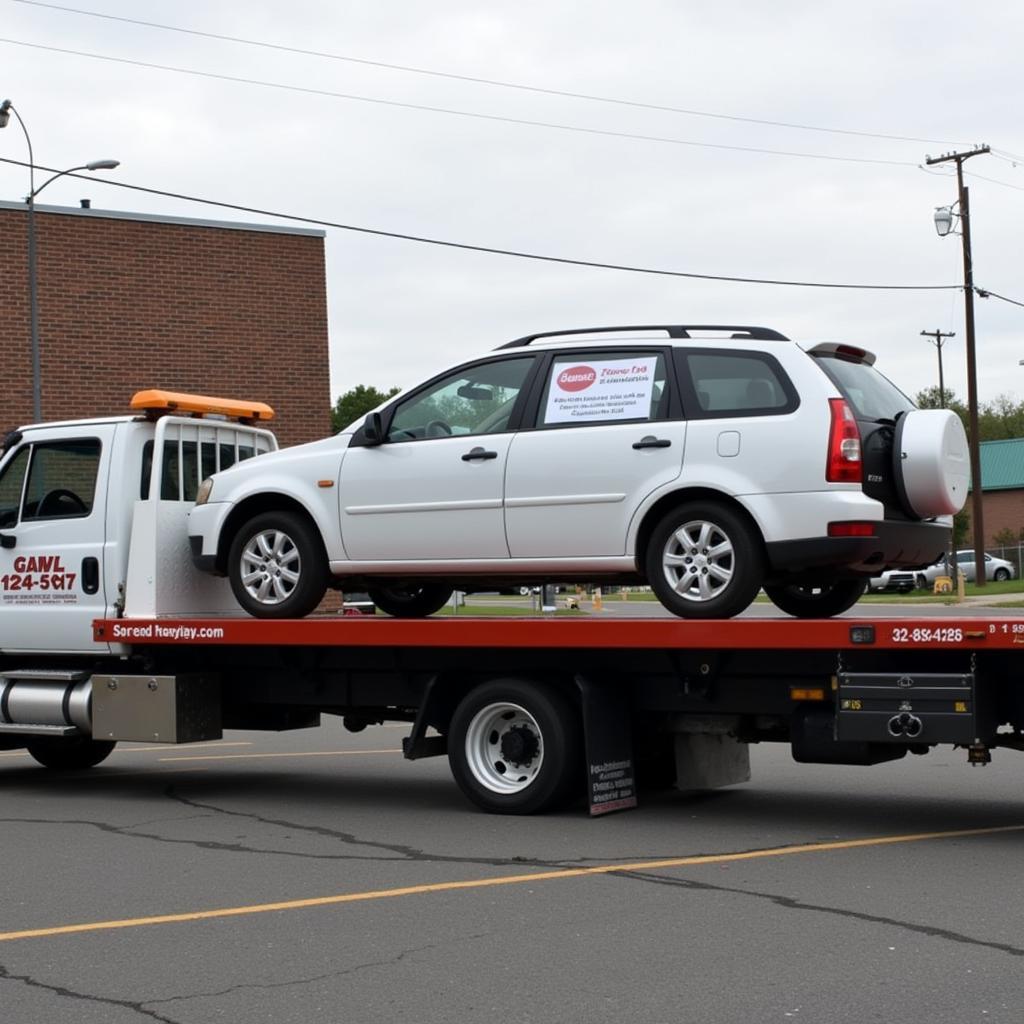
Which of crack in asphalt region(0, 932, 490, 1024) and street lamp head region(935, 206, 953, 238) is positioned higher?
street lamp head region(935, 206, 953, 238)

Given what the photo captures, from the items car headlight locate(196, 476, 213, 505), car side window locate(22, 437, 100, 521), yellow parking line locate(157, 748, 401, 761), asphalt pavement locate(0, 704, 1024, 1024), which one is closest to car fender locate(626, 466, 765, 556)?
asphalt pavement locate(0, 704, 1024, 1024)

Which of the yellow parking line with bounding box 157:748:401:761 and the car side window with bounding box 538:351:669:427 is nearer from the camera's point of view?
the car side window with bounding box 538:351:669:427

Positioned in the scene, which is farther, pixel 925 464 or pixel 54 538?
pixel 54 538

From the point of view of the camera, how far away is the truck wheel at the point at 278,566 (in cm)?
1079

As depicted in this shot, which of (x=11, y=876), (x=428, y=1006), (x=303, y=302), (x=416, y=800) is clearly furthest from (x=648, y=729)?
(x=303, y=302)

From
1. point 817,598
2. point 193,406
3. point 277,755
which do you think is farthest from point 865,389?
point 277,755

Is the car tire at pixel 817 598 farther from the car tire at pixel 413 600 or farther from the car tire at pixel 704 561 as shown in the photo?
the car tire at pixel 413 600

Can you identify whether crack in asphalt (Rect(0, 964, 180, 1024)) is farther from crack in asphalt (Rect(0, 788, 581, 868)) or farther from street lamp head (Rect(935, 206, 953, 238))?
street lamp head (Rect(935, 206, 953, 238))

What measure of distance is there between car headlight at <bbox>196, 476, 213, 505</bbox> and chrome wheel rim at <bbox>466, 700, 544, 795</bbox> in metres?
2.64

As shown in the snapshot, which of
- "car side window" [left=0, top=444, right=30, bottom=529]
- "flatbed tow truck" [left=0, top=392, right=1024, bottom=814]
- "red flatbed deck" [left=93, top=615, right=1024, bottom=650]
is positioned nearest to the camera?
"red flatbed deck" [left=93, top=615, right=1024, bottom=650]

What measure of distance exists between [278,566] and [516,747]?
218 centimetres

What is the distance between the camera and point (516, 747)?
32.5 feet

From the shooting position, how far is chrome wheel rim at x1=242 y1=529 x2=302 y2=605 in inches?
429

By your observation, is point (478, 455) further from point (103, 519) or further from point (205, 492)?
point (103, 519)
